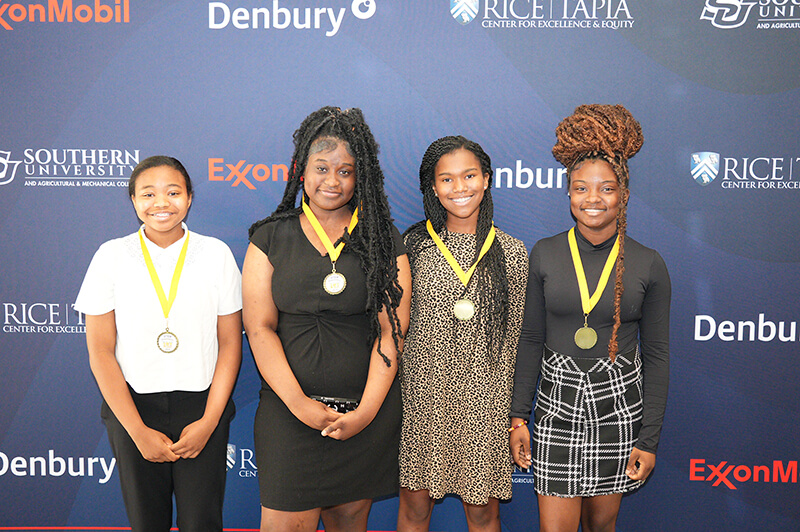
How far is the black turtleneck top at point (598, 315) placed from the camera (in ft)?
8.04

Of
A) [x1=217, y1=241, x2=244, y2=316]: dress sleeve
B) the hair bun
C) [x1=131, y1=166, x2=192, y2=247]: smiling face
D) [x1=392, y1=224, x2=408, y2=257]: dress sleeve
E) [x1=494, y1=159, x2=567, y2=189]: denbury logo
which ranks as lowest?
[x1=217, y1=241, x2=244, y2=316]: dress sleeve

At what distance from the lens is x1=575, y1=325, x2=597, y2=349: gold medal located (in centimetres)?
244

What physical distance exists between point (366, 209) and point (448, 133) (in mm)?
846

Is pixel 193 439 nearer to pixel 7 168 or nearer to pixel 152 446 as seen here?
pixel 152 446

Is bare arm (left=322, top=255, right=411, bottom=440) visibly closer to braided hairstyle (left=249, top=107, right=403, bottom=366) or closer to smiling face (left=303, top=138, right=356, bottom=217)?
braided hairstyle (left=249, top=107, right=403, bottom=366)

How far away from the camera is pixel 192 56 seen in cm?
297

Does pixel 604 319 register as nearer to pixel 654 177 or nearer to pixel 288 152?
pixel 654 177

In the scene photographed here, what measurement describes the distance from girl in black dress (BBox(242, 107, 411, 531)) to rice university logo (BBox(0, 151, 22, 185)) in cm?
162

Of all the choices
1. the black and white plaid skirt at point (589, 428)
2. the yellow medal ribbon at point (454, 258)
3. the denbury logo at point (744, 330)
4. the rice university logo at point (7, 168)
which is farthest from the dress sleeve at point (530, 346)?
the rice university logo at point (7, 168)

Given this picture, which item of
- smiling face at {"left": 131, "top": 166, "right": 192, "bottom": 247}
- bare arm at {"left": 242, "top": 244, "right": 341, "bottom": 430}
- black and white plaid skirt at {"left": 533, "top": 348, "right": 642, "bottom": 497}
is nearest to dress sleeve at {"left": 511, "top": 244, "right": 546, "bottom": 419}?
black and white plaid skirt at {"left": 533, "top": 348, "right": 642, "bottom": 497}

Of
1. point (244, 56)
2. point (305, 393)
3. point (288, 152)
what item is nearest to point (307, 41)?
point (244, 56)

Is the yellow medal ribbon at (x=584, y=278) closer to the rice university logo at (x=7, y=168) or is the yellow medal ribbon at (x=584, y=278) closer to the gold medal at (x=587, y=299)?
the gold medal at (x=587, y=299)

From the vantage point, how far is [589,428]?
2422 millimetres

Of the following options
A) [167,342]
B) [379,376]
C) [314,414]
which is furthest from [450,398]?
[167,342]
